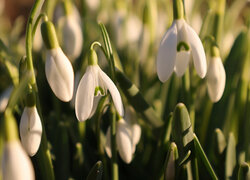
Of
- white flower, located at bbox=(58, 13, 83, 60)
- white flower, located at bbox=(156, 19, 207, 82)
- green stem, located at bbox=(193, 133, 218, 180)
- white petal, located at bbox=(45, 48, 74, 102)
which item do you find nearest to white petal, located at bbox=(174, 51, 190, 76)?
white flower, located at bbox=(156, 19, 207, 82)

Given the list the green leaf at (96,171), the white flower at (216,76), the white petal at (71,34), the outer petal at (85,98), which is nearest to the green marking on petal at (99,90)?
the outer petal at (85,98)

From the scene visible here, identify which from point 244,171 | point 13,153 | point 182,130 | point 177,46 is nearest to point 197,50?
point 177,46

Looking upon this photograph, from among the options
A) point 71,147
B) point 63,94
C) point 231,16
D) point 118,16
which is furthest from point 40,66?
point 231,16

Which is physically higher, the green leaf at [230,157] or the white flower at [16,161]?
the white flower at [16,161]

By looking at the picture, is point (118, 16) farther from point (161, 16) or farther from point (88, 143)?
point (88, 143)

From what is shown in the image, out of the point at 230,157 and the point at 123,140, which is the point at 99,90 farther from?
the point at 230,157

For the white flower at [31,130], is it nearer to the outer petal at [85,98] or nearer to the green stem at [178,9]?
the outer petal at [85,98]
